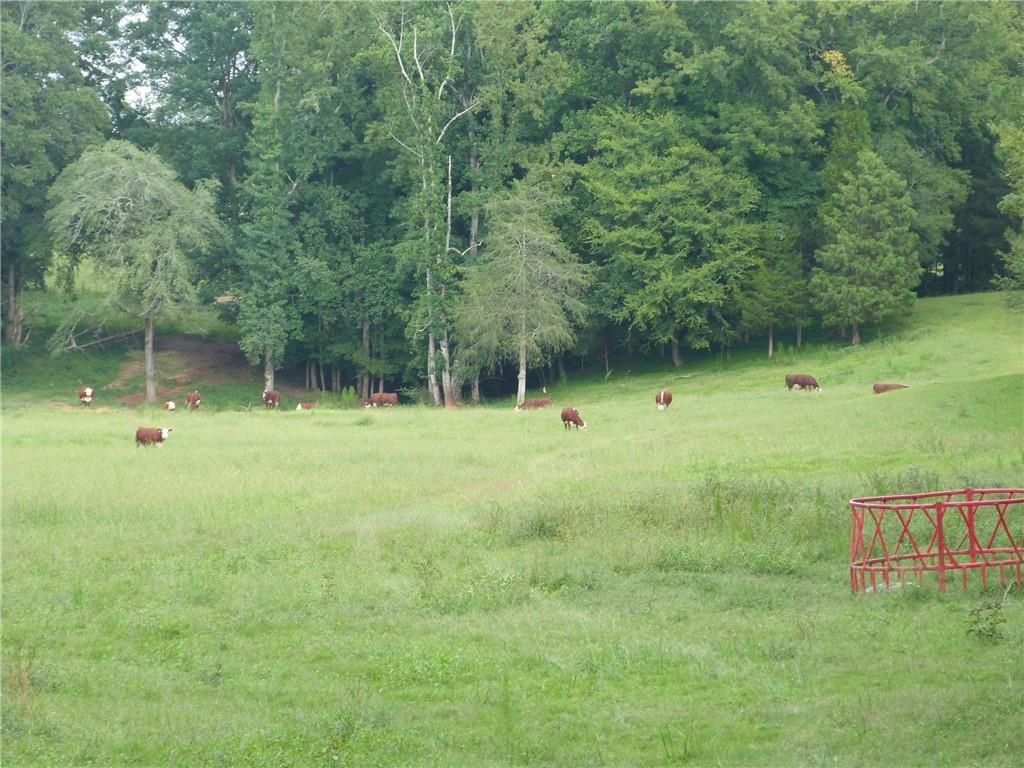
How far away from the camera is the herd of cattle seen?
32.5 metres

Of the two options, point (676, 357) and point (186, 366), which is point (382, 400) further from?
point (676, 357)

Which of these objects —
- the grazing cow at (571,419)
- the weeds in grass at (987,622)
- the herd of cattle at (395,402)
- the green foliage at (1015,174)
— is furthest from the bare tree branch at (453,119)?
the weeds in grass at (987,622)

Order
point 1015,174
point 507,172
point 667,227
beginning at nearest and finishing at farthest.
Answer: point 1015,174
point 667,227
point 507,172

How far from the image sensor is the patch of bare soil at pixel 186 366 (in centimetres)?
5628

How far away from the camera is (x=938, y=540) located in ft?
46.3

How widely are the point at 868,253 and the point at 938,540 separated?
39.3 metres

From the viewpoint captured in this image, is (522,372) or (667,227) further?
(667,227)

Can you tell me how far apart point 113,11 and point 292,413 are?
29495 mm

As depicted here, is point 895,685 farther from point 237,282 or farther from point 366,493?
point 237,282

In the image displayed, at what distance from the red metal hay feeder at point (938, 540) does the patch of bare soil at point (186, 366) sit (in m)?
41.4

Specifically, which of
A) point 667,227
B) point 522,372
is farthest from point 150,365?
point 667,227

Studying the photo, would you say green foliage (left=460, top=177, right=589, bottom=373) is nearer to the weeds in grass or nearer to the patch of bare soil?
the patch of bare soil

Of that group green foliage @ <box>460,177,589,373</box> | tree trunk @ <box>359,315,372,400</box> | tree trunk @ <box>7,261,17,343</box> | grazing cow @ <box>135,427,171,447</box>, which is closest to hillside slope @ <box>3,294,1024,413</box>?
tree trunk @ <box>7,261,17,343</box>

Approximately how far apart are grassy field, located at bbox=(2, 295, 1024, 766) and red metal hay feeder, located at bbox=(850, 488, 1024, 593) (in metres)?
0.36
